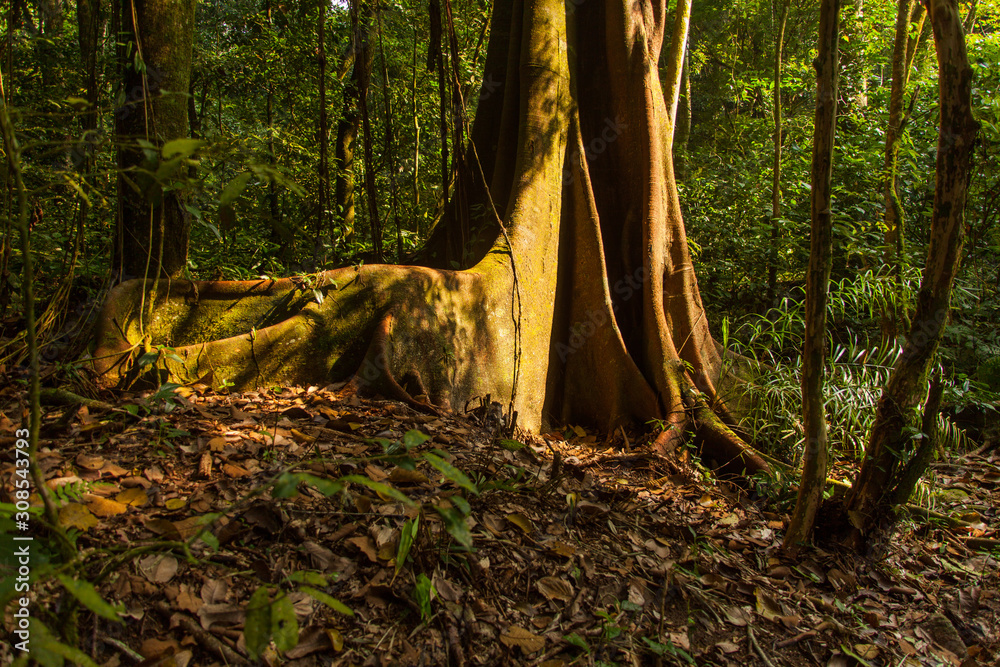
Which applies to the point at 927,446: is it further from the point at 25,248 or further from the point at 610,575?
the point at 25,248

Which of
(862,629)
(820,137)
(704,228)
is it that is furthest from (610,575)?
(704,228)

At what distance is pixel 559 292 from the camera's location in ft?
14.8

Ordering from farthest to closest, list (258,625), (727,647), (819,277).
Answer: (819,277), (727,647), (258,625)

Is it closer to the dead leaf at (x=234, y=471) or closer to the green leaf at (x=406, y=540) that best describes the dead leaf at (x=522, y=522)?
the green leaf at (x=406, y=540)

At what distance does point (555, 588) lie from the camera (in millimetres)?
2207

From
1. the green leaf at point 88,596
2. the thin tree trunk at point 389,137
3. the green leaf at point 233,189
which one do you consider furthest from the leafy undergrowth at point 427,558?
the thin tree trunk at point 389,137

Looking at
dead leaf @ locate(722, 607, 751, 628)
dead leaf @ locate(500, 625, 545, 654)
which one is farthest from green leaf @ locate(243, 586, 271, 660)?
dead leaf @ locate(722, 607, 751, 628)

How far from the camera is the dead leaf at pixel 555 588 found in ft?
7.13

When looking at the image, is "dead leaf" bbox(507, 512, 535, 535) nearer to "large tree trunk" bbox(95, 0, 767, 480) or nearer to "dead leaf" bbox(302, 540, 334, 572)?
"dead leaf" bbox(302, 540, 334, 572)

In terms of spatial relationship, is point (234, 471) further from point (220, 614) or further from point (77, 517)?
point (220, 614)

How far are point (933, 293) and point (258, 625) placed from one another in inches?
121

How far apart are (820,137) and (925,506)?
2.47 meters

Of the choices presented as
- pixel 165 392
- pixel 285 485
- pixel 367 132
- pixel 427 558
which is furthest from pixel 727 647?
pixel 367 132

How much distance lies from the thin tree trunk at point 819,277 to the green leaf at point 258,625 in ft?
8.12
